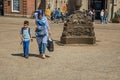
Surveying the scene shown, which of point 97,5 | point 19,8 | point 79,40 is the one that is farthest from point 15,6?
point 79,40

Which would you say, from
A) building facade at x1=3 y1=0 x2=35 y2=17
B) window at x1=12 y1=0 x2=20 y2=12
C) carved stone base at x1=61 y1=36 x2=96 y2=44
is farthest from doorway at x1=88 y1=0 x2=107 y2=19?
carved stone base at x1=61 y1=36 x2=96 y2=44

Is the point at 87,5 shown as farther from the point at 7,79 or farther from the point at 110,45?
the point at 7,79

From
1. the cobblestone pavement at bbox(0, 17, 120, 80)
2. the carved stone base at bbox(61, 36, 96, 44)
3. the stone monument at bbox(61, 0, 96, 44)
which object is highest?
the stone monument at bbox(61, 0, 96, 44)

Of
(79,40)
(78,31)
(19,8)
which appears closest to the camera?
Result: (79,40)

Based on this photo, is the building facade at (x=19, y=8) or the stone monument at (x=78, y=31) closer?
the stone monument at (x=78, y=31)

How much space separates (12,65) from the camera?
40.3ft

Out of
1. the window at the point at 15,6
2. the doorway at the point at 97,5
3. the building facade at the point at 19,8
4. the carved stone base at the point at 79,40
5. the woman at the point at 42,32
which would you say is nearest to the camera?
the woman at the point at 42,32

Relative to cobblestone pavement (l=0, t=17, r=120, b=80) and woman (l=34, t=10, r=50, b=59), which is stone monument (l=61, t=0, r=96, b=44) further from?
woman (l=34, t=10, r=50, b=59)

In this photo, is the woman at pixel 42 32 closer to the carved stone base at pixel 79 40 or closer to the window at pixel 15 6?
the carved stone base at pixel 79 40

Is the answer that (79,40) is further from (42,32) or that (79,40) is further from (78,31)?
(42,32)

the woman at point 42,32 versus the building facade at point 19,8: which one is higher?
the building facade at point 19,8

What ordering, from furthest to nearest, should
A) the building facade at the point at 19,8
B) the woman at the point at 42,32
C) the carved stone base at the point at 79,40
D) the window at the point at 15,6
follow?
the window at the point at 15,6 → the building facade at the point at 19,8 → the carved stone base at the point at 79,40 → the woman at the point at 42,32

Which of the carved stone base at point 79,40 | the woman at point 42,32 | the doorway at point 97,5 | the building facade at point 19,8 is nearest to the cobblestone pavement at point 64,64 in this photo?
the woman at point 42,32

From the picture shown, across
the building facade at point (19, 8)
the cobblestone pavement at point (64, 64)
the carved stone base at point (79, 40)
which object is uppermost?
the building facade at point (19, 8)
